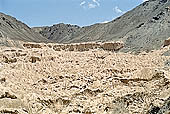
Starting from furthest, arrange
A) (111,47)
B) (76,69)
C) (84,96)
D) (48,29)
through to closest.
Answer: (48,29) < (111,47) < (76,69) < (84,96)

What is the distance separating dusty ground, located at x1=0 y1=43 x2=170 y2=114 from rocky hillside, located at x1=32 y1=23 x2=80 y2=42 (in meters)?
104

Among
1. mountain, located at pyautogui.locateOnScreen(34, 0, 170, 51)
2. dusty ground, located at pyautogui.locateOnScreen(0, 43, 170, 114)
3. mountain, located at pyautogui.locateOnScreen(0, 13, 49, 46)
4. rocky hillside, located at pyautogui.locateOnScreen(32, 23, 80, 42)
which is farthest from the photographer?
rocky hillside, located at pyautogui.locateOnScreen(32, 23, 80, 42)

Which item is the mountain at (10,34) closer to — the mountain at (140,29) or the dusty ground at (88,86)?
the mountain at (140,29)

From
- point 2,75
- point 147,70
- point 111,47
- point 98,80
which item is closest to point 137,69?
point 147,70

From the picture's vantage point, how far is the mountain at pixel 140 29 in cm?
4438

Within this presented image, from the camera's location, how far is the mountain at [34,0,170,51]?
146 feet

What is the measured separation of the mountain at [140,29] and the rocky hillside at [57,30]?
0.66 metres

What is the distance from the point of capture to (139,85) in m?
9.40

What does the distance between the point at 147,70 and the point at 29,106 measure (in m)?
4.08

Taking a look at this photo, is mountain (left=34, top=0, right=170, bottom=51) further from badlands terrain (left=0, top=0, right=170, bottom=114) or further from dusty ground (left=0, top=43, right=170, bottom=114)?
dusty ground (left=0, top=43, right=170, bottom=114)

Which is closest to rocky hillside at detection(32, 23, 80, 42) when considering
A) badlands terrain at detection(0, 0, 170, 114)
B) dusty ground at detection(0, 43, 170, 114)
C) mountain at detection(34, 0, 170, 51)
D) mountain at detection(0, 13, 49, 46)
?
mountain at detection(34, 0, 170, 51)

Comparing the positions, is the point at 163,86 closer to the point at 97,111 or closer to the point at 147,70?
the point at 147,70

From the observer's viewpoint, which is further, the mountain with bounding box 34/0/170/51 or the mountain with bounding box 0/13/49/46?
the mountain with bounding box 0/13/49/46

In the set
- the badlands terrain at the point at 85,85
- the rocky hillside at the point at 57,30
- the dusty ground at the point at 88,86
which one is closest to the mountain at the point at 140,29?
the rocky hillside at the point at 57,30
